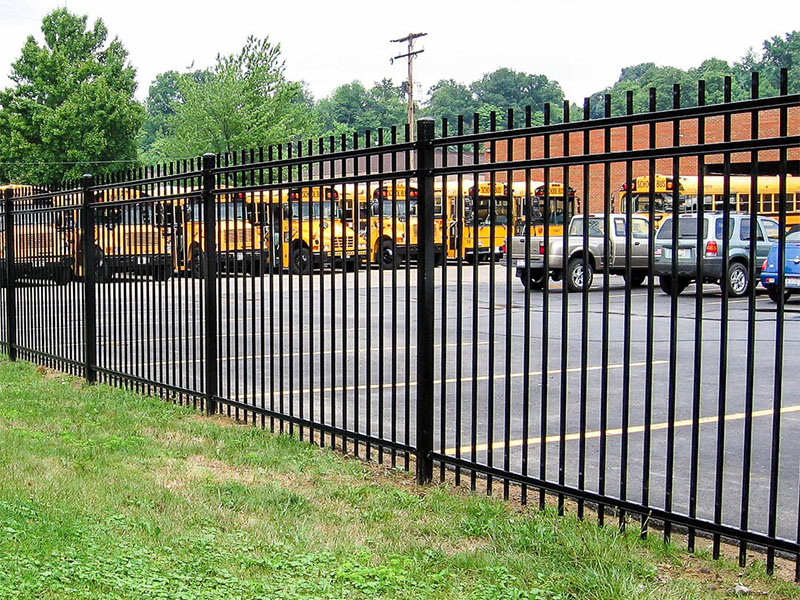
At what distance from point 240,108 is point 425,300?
40436mm

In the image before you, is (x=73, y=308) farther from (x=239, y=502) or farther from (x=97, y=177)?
(x=239, y=502)

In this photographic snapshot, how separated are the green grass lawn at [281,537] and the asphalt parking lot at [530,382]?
396mm

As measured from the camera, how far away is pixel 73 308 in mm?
10414

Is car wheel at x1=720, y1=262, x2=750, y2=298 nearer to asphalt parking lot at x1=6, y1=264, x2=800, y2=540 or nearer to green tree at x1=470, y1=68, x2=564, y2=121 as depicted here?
asphalt parking lot at x1=6, y1=264, x2=800, y2=540

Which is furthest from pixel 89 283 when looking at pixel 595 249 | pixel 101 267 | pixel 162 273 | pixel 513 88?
pixel 513 88

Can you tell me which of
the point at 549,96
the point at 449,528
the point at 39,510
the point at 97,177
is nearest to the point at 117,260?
the point at 97,177

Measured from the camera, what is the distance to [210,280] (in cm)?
827

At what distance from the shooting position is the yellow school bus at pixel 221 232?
7828 millimetres

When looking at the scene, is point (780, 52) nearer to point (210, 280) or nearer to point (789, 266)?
point (789, 266)

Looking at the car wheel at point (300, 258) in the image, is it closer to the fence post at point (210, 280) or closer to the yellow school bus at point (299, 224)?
the yellow school bus at point (299, 224)

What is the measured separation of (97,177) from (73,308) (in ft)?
4.82

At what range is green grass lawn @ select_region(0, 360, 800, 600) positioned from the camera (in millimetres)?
4105

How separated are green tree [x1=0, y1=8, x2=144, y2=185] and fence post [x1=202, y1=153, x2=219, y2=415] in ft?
131

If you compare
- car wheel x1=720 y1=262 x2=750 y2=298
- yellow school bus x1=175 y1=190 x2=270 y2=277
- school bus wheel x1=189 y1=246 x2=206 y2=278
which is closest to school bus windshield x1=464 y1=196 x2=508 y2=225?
yellow school bus x1=175 y1=190 x2=270 y2=277
